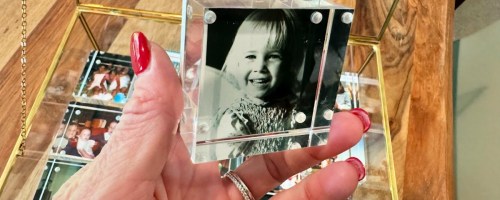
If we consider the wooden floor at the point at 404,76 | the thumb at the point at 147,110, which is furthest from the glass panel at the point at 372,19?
the thumb at the point at 147,110

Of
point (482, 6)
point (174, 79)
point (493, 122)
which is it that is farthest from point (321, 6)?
point (482, 6)

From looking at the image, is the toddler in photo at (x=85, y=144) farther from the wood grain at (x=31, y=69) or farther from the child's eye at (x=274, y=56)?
the child's eye at (x=274, y=56)

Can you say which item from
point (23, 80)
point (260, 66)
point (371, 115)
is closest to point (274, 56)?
point (260, 66)

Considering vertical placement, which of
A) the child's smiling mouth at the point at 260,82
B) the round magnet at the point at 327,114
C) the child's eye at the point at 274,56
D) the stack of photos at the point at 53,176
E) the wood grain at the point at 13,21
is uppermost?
the wood grain at the point at 13,21

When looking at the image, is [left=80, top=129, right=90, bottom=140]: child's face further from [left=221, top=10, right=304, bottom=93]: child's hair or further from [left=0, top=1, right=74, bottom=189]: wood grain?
[left=221, top=10, right=304, bottom=93]: child's hair

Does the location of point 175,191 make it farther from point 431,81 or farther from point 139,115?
point 431,81

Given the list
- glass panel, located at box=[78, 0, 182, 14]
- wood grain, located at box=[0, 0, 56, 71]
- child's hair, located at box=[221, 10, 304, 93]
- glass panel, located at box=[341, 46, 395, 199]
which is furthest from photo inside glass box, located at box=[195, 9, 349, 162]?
wood grain, located at box=[0, 0, 56, 71]
